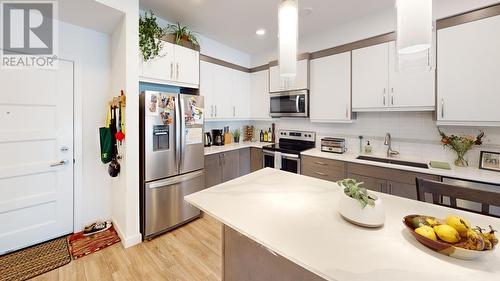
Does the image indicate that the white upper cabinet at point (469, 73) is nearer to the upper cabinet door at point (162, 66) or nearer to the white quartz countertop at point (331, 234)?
the white quartz countertop at point (331, 234)

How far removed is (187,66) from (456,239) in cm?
297

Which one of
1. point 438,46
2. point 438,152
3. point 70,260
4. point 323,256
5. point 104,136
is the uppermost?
point 438,46

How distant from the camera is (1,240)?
79.0 inches

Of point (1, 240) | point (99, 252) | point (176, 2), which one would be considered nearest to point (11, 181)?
point (1, 240)

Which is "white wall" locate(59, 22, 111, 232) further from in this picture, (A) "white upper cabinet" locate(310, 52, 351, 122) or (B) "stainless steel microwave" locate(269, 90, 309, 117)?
(A) "white upper cabinet" locate(310, 52, 351, 122)

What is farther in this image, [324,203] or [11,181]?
[11,181]

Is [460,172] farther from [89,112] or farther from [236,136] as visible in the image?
[89,112]

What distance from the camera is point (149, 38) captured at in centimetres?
235

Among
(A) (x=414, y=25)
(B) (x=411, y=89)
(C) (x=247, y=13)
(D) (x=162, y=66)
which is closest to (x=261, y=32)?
(C) (x=247, y=13)

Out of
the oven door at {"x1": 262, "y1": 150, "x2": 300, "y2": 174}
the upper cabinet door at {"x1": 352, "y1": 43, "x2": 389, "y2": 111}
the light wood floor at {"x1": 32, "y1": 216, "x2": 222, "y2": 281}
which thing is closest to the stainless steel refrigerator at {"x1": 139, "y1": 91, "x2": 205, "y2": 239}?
the light wood floor at {"x1": 32, "y1": 216, "x2": 222, "y2": 281}

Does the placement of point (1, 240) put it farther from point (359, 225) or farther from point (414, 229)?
point (414, 229)

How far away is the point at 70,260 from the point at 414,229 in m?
2.76

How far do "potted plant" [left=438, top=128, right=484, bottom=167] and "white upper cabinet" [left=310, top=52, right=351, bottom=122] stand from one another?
3.45 feet

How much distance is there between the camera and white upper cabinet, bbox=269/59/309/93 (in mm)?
3182
